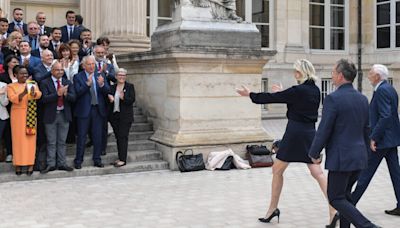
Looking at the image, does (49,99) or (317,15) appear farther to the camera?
(317,15)

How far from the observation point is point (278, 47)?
19328mm

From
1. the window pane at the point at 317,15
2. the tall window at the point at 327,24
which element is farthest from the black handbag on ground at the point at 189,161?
the window pane at the point at 317,15

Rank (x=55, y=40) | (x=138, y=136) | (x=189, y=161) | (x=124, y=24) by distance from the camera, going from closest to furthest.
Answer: (x=189, y=161)
(x=55, y=40)
(x=138, y=136)
(x=124, y=24)

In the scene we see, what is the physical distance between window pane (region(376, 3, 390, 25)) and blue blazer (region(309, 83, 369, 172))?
1672 centimetres

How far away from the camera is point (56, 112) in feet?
28.2

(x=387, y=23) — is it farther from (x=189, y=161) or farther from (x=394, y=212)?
(x=394, y=212)

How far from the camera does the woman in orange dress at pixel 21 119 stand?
8.32 metres

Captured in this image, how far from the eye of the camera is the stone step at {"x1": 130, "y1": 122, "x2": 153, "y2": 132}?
10531mm

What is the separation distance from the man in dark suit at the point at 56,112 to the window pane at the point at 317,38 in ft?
43.3

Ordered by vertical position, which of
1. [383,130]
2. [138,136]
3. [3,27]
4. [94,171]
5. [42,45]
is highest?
[3,27]

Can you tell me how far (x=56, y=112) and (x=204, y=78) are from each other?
96.7 inches

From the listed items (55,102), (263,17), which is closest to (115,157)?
(55,102)

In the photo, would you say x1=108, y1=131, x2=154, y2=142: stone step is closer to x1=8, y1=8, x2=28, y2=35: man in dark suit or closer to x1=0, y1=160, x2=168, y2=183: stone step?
x1=0, y1=160, x2=168, y2=183: stone step

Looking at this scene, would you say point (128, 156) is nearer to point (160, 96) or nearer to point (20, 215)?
point (160, 96)
